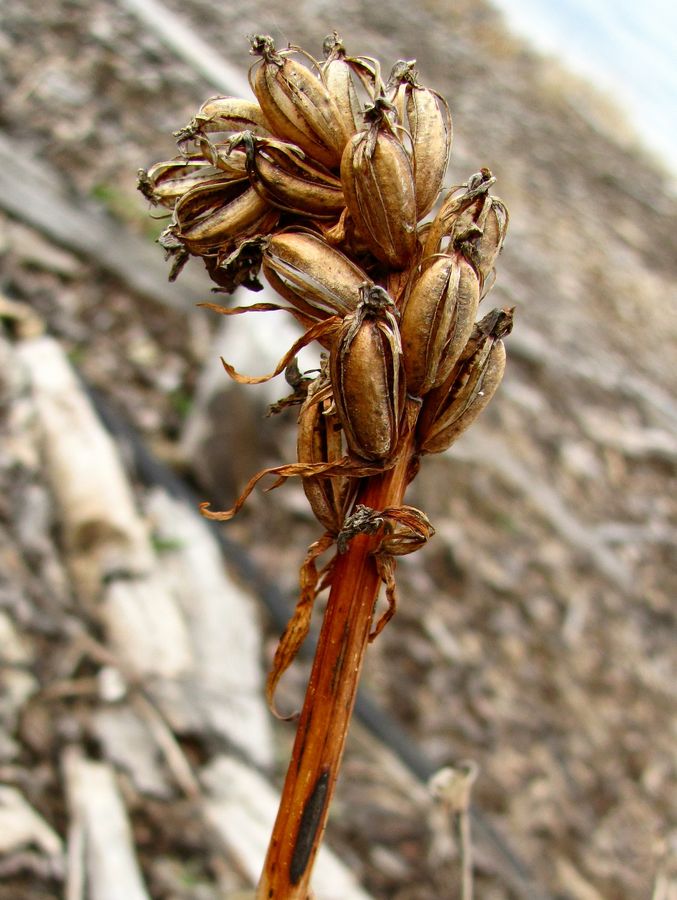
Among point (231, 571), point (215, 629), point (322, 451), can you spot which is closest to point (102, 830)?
point (215, 629)

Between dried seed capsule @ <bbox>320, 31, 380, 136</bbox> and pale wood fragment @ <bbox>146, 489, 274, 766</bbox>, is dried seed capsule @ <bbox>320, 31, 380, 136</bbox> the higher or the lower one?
the lower one

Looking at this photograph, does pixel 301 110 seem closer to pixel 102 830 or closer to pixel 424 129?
pixel 424 129

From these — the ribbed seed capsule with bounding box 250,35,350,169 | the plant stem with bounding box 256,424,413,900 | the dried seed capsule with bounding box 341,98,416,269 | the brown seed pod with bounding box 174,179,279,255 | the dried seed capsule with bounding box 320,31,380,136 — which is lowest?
the plant stem with bounding box 256,424,413,900

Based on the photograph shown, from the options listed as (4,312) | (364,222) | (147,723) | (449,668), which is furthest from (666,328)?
(364,222)

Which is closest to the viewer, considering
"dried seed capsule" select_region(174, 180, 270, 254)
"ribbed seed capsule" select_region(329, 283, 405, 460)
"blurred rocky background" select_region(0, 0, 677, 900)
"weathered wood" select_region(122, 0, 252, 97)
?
"ribbed seed capsule" select_region(329, 283, 405, 460)

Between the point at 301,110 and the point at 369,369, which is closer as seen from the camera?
the point at 369,369

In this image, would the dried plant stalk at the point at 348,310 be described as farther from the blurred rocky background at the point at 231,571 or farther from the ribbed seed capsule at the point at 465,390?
the blurred rocky background at the point at 231,571

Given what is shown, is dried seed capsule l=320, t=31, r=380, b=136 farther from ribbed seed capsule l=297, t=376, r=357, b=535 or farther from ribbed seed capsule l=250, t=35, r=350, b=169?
ribbed seed capsule l=297, t=376, r=357, b=535

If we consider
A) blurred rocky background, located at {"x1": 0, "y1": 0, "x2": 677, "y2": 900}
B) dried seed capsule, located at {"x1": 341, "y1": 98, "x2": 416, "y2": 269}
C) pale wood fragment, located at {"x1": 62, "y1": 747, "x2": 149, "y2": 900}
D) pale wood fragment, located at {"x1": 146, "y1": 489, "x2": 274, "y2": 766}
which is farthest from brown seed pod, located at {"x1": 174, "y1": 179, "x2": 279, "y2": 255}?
pale wood fragment, located at {"x1": 146, "y1": 489, "x2": 274, "y2": 766}
